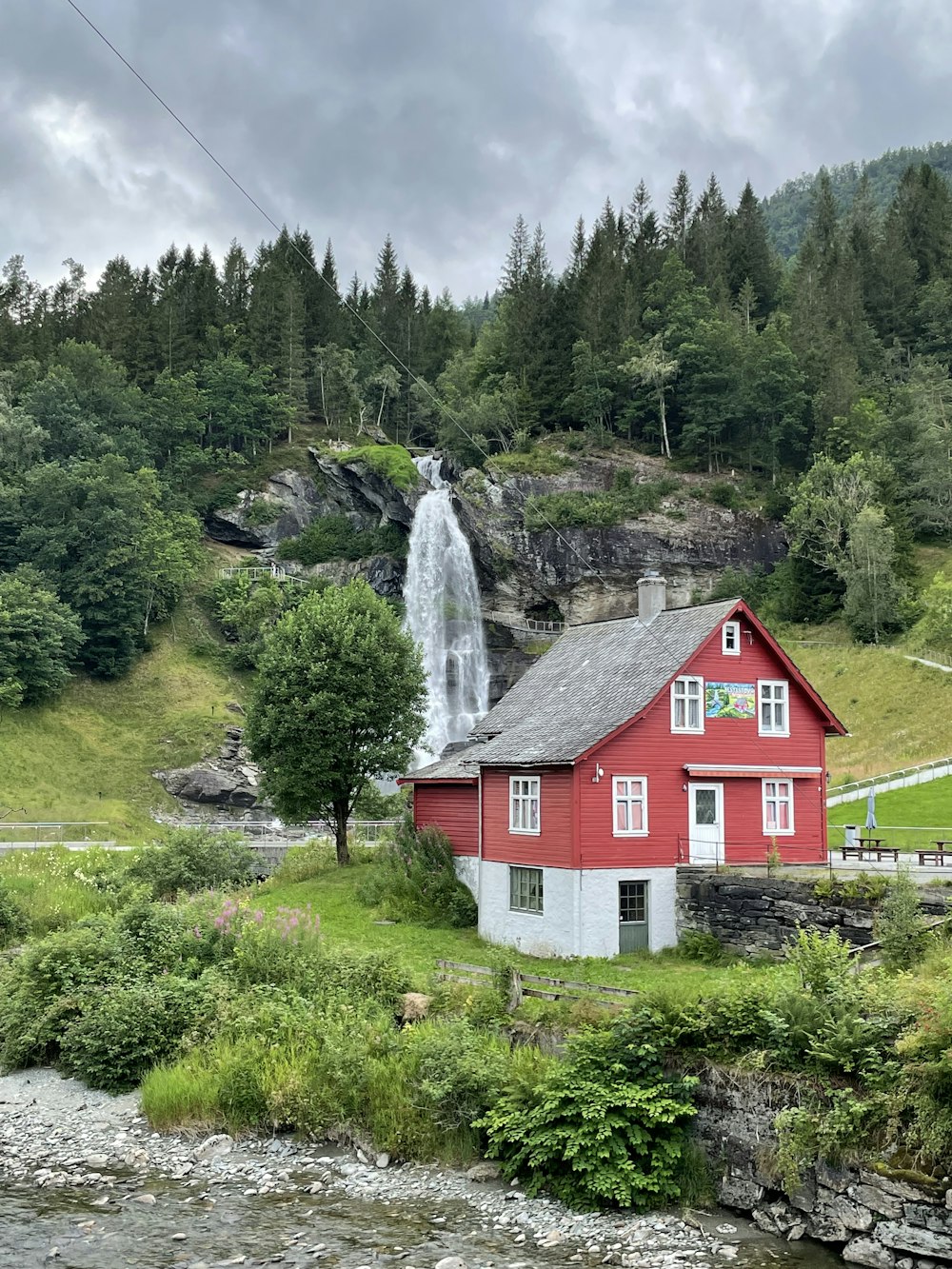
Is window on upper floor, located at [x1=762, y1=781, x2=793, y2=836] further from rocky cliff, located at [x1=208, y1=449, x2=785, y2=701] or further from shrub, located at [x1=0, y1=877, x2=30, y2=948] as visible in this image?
rocky cliff, located at [x1=208, y1=449, x2=785, y2=701]

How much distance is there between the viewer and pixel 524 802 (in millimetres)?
25781

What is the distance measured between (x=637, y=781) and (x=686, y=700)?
8.87ft

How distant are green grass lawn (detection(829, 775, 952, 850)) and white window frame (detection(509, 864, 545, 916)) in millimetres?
12264

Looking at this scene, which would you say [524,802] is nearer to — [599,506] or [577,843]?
[577,843]

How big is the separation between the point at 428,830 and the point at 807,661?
3790 centimetres

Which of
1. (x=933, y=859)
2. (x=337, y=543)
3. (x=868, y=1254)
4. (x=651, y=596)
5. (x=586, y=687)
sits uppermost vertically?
(x=337, y=543)

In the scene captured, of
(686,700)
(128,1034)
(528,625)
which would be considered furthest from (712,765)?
(528,625)

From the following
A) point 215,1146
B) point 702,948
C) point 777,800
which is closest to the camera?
point 215,1146

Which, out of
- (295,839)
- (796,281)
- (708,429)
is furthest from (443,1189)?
(796,281)

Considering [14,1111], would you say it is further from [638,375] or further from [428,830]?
[638,375]

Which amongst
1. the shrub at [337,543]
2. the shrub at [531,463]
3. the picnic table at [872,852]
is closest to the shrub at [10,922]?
the picnic table at [872,852]

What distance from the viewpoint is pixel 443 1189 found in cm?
1437

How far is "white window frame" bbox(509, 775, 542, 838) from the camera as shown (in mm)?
25234

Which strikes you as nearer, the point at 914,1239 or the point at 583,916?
the point at 914,1239
